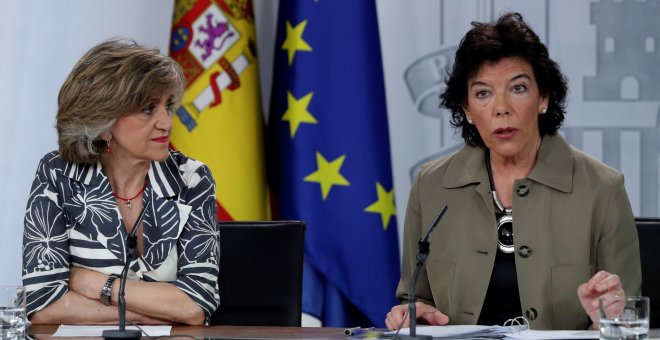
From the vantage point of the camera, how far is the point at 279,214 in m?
3.82

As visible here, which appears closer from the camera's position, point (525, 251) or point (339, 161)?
point (525, 251)

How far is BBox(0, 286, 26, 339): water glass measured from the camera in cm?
208

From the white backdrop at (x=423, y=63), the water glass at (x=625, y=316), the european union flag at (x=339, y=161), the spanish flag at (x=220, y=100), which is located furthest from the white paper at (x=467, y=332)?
the white backdrop at (x=423, y=63)

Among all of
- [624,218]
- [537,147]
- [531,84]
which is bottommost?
[624,218]

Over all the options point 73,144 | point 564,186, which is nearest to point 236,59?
point 73,144

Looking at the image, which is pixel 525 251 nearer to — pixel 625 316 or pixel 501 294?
pixel 501 294

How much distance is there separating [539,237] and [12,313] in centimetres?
129

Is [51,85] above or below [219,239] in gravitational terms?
above

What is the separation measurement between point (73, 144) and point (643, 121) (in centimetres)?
230

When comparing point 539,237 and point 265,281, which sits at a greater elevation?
point 539,237

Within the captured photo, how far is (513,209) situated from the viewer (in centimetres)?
262

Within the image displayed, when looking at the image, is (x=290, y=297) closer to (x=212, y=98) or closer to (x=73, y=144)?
(x=73, y=144)

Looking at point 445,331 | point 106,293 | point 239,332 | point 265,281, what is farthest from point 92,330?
point 445,331

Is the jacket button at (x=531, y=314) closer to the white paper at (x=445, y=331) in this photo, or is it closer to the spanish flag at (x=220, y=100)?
the white paper at (x=445, y=331)
